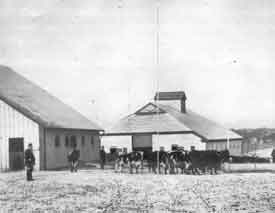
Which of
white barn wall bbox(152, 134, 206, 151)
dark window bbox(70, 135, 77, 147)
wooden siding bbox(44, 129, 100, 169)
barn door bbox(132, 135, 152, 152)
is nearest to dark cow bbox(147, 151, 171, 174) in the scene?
wooden siding bbox(44, 129, 100, 169)

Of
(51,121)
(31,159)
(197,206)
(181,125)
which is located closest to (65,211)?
(197,206)

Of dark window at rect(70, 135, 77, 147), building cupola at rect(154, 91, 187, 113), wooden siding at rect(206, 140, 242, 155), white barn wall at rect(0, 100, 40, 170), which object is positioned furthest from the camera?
building cupola at rect(154, 91, 187, 113)

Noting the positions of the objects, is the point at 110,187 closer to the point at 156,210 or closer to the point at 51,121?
the point at 156,210

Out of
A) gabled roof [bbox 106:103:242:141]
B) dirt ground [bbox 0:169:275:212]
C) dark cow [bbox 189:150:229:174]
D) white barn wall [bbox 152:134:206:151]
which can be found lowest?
dirt ground [bbox 0:169:275:212]

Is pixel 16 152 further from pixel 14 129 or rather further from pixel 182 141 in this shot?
pixel 182 141

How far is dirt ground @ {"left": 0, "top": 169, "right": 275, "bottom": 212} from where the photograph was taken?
1320cm

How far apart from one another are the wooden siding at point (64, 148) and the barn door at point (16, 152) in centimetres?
155

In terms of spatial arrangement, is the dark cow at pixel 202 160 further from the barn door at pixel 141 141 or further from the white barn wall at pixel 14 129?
the barn door at pixel 141 141

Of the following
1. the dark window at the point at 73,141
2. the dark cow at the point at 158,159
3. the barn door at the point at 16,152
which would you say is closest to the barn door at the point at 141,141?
the dark window at the point at 73,141

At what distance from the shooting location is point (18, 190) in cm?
1800

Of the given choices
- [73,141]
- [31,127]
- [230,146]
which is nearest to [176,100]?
[230,146]

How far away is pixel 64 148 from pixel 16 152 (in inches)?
163

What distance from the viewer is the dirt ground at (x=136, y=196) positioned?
520 inches

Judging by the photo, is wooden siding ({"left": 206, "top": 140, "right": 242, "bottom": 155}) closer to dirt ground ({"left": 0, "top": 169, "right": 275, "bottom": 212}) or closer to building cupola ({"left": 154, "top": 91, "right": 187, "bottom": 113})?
building cupola ({"left": 154, "top": 91, "right": 187, "bottom": 113})
